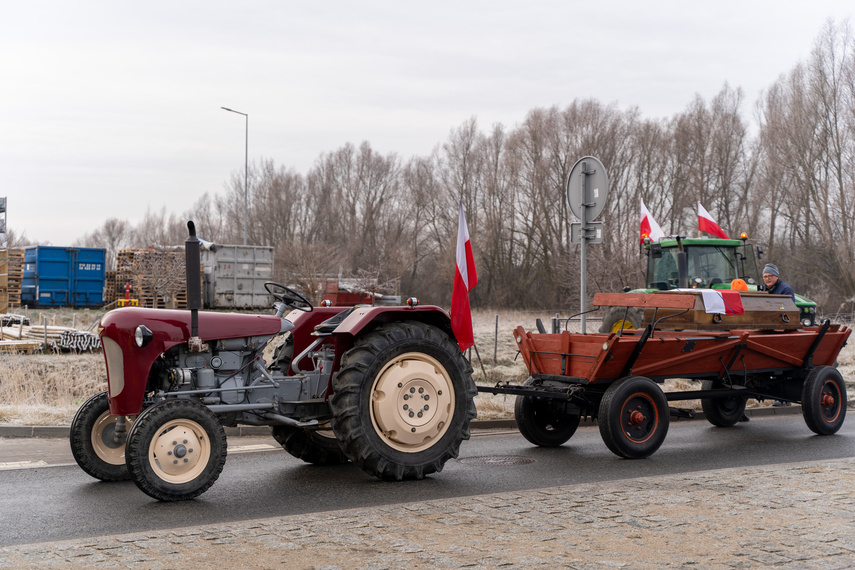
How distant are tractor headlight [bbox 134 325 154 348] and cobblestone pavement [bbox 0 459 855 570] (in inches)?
61.7

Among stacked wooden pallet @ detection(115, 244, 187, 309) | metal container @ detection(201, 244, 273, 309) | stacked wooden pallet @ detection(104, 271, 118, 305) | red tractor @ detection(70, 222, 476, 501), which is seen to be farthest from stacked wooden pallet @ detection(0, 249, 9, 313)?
red tractor @ detection(70, 222, 476, 501)

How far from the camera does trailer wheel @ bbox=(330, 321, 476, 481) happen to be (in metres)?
7.32

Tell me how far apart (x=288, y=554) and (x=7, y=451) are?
5119mm

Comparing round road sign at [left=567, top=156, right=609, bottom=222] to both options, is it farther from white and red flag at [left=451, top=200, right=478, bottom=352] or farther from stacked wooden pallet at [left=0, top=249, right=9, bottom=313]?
stacked wooden pallet at [left=0, top=249, right=9, bottom=313]

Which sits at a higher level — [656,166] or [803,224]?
[656,166]

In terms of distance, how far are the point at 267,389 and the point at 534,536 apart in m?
2.80

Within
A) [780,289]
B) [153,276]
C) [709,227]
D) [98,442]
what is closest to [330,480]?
[98,442]

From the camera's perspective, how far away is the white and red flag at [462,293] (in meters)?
7.97

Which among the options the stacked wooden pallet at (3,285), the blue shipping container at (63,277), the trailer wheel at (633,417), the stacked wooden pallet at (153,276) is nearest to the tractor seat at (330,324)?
the trailer wheel at (633,417)

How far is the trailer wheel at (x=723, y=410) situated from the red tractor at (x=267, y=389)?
4.52 metres

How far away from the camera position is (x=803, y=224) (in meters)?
46.2

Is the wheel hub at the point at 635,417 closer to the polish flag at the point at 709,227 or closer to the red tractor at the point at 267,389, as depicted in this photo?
the red tractor at the point at 267,389

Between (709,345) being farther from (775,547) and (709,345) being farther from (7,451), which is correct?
(7,451)

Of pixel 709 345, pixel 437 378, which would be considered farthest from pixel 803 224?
pixel 437 378
